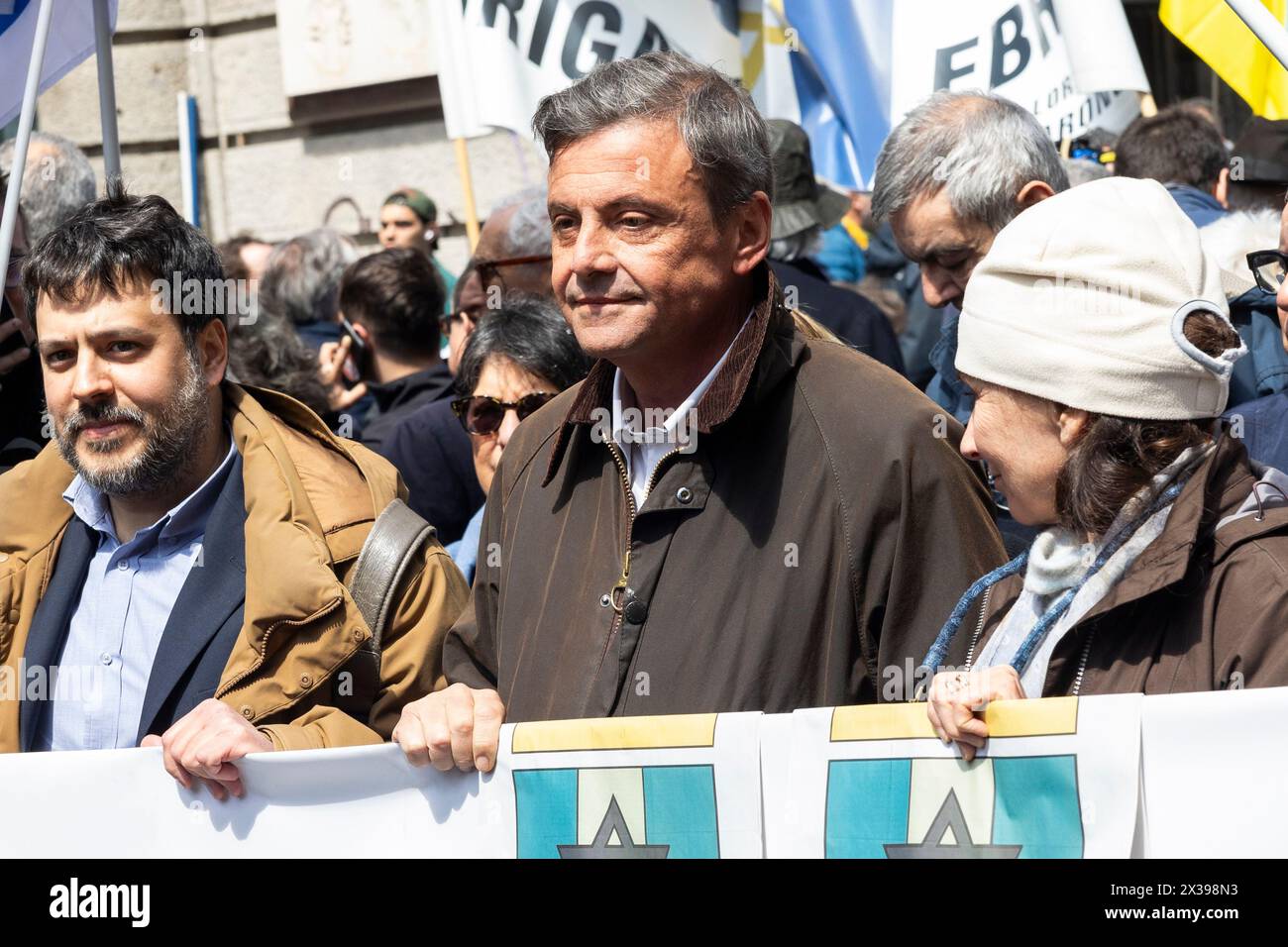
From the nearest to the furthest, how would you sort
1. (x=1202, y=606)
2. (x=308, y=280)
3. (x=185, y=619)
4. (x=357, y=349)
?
1. (x=1202, y=606)
2. (x=185, y=619)
3. (x=357, y=349)
4. (x=308, y=280)

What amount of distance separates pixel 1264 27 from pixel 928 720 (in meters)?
1.33

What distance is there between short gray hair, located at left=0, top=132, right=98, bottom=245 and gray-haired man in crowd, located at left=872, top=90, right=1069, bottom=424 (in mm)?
2559

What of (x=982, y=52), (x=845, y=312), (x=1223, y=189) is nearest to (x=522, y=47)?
(x=982, y=52)

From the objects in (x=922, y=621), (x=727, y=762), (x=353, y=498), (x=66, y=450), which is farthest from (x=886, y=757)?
(x=66, y=450)

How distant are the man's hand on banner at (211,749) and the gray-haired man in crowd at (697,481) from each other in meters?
0.31

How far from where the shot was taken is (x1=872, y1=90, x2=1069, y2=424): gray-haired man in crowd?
4152 millimetres

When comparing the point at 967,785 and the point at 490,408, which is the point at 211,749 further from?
the point at 490,408

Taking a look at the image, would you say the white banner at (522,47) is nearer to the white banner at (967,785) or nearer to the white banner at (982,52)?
the white banner at (982,52)

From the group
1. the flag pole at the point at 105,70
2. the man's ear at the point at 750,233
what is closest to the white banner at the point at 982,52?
the flag pole at the point at 105,70

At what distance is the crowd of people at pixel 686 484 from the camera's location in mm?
2447

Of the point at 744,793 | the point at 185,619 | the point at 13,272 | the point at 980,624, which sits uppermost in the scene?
the point at 13,272

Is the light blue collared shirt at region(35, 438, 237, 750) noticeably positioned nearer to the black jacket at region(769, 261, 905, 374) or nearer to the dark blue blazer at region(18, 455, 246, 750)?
the dark blue blazer at region(18, 455, 246, 750)

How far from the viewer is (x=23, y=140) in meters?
3.84
